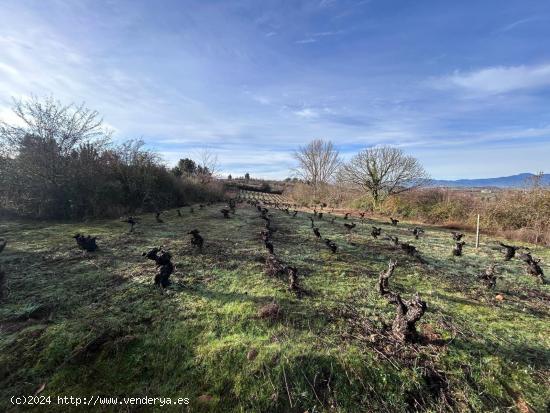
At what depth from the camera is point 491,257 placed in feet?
24.7

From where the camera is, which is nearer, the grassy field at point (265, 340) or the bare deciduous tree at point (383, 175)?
the grassy field at point (265, 340)

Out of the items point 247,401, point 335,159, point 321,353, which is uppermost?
point 335,159

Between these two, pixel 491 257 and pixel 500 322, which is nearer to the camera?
pixel 500 322

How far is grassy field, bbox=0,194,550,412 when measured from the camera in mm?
2566

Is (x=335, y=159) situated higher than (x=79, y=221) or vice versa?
(x=335, y=159)

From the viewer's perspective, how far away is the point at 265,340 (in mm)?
3201

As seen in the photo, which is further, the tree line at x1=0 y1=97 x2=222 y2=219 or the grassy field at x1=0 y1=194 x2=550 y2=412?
the tree line at x1=0 y1=97 x2=222 y2=219

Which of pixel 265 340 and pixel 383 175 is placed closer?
pixel 265 340

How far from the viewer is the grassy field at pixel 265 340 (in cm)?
257

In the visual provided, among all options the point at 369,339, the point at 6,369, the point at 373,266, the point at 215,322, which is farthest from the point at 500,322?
the point at 6,369

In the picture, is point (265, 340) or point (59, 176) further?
point (59, 176)

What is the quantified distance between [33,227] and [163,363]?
11316 mm

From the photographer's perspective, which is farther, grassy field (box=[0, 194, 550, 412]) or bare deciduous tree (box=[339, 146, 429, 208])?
bare deciduous tree (box=[339, 146, 429, 208])

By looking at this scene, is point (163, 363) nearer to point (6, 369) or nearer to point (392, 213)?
point (6, 369)
